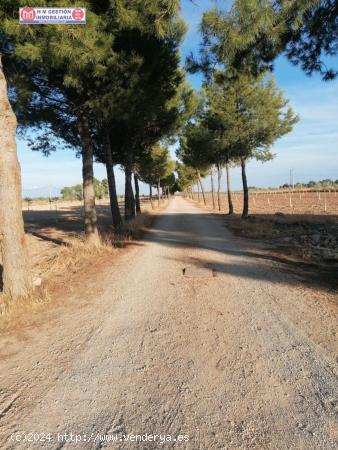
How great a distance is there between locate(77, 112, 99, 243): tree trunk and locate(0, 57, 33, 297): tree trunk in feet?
14.2

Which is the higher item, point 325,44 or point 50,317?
point 325,44

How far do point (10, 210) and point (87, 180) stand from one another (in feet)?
16.3

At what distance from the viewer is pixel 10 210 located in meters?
5.15

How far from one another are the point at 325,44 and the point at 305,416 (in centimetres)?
752

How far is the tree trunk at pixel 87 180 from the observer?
9711 mm

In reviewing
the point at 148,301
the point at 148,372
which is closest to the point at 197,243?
the point at 148,301

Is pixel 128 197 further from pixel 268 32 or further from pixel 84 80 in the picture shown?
pixel 268 32

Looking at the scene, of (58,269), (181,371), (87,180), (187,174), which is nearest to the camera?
(181,371)

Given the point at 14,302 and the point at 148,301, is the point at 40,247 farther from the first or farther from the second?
the point at 148,301

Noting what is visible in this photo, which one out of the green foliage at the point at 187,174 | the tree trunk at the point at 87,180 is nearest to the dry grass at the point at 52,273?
the tree trunk at the point at 87,180

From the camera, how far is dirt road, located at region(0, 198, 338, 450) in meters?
2.31

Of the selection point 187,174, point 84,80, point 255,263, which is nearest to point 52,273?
point 255,263

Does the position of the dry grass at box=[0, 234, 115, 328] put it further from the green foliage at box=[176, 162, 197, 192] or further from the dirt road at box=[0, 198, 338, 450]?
the green foliage at box=[176, 162, 197, 192]

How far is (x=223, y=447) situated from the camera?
2.14 meters
